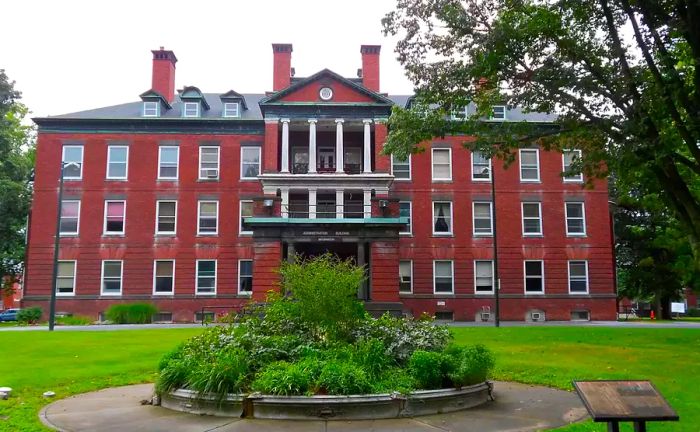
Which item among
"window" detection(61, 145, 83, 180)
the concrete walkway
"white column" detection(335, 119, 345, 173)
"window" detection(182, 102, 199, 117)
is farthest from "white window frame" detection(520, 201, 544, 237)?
the concrete walkway

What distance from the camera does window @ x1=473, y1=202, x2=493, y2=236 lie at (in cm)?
3941

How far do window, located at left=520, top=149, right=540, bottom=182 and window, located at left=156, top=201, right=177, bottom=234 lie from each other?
22710 millimetres

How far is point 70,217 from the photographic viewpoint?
127 feet

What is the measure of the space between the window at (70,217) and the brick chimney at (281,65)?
586 inches

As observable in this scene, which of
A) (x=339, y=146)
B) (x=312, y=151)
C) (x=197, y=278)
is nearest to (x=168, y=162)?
(x=197, y=278)

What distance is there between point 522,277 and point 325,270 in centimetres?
3061

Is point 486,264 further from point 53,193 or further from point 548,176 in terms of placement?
point 53,193

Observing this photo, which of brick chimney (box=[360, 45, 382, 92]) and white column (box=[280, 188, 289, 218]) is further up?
brick chimney (box=[360, 45, 382, 92])

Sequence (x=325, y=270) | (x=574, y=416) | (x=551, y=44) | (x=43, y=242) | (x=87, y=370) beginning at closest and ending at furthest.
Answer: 1. (x=574, y=416)
2. (x=325, y=270)
3. (x=87, y=370)
4. (x=551, y=44)
5. (x=43, y=242)

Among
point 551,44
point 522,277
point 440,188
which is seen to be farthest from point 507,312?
point 551,44

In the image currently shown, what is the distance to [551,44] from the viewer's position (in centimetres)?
1648

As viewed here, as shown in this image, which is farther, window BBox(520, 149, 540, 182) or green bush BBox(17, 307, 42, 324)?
window BBox(520, 149, 540, 182)

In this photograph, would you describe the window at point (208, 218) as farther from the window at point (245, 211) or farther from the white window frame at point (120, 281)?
the white window frame at point (120, 281)

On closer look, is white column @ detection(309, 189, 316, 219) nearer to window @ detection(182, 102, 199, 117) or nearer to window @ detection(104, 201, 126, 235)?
window @ detection(182, 102, 199, 117)
